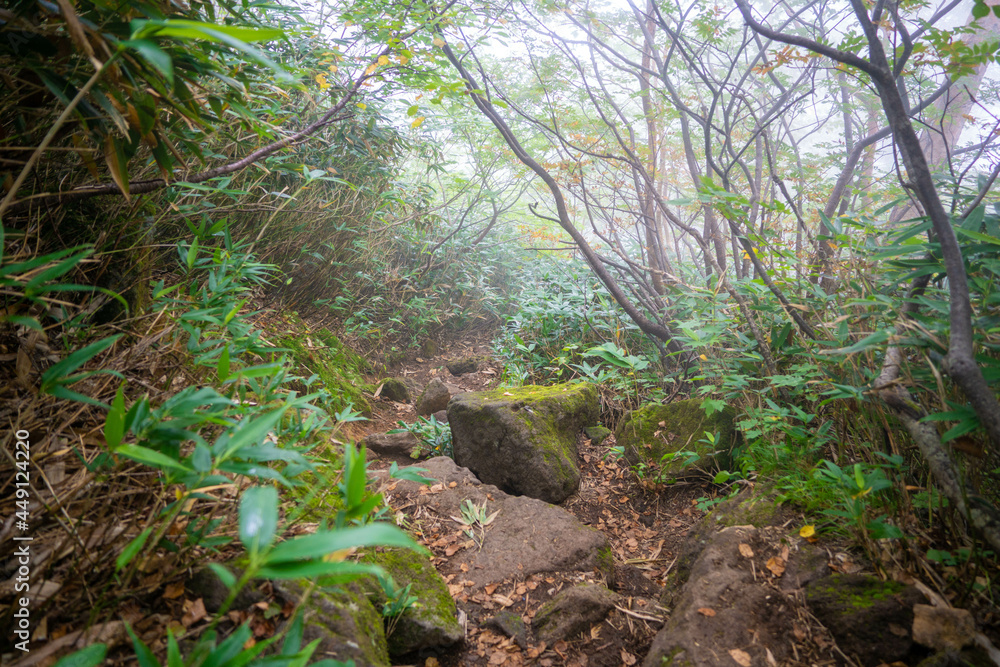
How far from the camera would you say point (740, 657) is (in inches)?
57.2

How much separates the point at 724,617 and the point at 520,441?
59.0 inches

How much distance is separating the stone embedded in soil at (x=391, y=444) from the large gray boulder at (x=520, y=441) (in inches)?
14.7

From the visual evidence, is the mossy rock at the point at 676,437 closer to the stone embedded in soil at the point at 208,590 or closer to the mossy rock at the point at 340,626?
the mossy rock at the point at 340,626

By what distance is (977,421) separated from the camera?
3.99 feet

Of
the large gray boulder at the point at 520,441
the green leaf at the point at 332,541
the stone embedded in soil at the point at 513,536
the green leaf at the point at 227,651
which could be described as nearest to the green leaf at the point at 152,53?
the green leaf at the point at 332,541

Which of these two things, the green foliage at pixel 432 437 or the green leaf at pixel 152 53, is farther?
the green foliage at pixel 432 437

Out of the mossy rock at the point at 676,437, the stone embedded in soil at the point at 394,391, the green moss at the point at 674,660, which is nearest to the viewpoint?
the green moss at the point at 674,660

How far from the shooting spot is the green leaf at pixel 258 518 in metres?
0.61

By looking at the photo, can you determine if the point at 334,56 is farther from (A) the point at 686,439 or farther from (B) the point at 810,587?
(B) the point at 810,587

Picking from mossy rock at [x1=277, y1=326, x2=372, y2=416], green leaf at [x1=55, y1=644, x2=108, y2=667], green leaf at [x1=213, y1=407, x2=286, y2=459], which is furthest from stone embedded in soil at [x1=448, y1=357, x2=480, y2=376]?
green leaf at [x1=55, y1=644, x2=108, y2=667]

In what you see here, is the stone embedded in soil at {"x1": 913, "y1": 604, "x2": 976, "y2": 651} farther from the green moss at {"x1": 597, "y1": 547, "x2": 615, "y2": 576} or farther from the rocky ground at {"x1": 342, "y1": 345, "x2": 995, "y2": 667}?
the green moss at {"x1": 597, "y1": 547, "x2": 615, "y2": 576}

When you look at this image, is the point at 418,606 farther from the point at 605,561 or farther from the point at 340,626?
the point at 605,561

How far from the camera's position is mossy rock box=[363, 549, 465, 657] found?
1.59 metres

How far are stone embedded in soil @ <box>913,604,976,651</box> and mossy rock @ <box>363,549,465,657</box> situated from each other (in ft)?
4.83
